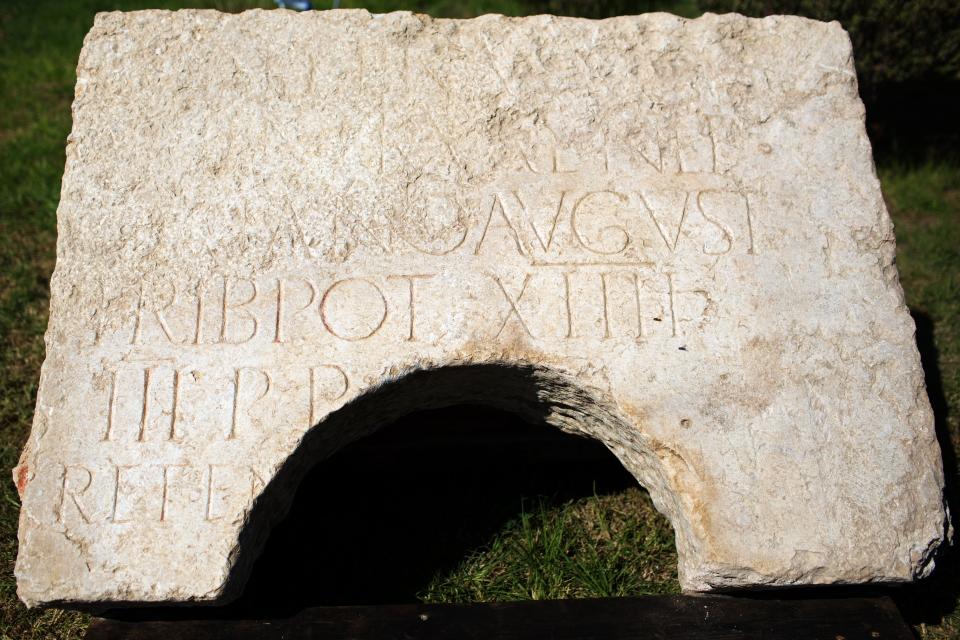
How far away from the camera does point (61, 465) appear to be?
2.11 m

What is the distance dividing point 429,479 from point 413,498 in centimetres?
10

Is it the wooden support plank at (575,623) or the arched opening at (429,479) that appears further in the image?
the arched opening at (429,479)

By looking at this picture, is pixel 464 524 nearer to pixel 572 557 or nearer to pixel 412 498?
pixel 412 498

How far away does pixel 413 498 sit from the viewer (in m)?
3.00

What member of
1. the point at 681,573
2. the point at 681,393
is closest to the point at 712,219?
the point at 681,393

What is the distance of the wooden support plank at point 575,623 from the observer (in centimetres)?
218

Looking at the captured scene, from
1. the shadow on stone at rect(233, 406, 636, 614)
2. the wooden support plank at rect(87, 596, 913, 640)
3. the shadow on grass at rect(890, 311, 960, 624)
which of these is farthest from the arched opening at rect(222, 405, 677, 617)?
the shadow on grass at rect(890, 311, 960, 624)

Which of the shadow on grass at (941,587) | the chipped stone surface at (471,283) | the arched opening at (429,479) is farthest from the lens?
the shadow on grass at (941,587)

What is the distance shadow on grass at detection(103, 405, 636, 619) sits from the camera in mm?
2760

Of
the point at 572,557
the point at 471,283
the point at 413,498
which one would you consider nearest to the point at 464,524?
Result: the point at 413,498

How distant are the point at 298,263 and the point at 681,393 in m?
1.10

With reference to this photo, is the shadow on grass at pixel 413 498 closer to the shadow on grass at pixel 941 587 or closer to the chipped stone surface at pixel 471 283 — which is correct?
the chipped stone surface at pixel 471 283

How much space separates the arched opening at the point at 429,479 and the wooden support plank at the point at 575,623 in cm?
26

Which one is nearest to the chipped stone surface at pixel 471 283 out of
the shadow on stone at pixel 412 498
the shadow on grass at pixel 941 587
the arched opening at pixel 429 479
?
the arched opening at pixel 429 479
